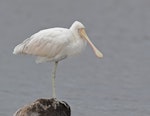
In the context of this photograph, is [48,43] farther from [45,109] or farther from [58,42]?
[45,109]

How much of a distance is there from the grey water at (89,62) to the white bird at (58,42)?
3.87 metres

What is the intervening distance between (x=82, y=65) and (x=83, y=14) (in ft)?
26.4

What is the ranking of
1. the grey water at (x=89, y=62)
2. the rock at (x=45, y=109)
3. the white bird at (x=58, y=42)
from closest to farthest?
the rock at (x=45, y=109), the white bird at (x=58, y=42), the grey water at (x=89, y=62)

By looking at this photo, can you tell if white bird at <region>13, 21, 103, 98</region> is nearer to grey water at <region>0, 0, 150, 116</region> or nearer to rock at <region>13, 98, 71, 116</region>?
rock at <region>13, 98, 71, 116</region>

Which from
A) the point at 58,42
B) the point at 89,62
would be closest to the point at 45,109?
the point at 58,42

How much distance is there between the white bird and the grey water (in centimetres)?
387

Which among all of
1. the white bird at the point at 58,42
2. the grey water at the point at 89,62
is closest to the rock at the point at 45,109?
the white bird at the point at 58,42

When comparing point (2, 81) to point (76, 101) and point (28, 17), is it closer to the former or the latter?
point (76, 101)

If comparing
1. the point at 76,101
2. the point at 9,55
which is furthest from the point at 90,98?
the point at 9,55

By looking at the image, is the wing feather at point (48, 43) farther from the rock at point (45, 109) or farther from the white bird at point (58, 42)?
the rock at point (45, 109)

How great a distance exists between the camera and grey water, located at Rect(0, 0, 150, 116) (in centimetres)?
2247

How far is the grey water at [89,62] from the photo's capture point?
2247 cm

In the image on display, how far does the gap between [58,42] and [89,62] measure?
957 centimetres

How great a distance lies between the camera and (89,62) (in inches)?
1049
